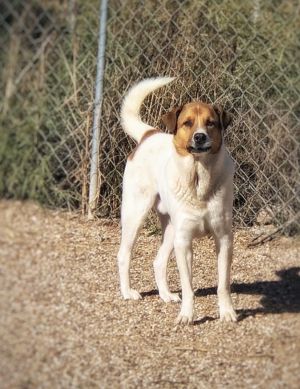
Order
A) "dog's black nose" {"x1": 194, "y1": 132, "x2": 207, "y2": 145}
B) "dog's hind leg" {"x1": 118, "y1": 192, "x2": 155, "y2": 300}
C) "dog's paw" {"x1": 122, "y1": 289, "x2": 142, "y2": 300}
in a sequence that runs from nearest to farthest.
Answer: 1. "dog's black nose" {"x1": 194, "y1": 132, "x2": 207, "y2": 145}
2. "dog's paw" {"x1": 122, "y1": 289, "x2": 142, "y2": 300}
3. "dog's hind leg" {"x1": 118, "y1": 192, "x2": 155, "y2": 300}

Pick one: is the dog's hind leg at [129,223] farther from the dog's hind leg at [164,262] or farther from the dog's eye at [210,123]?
the dog's eye at [210,123]

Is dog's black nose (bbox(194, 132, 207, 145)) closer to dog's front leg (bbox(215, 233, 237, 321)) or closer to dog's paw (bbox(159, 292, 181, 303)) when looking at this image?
dog's front leg (bbox(215, 233, 237, 321))

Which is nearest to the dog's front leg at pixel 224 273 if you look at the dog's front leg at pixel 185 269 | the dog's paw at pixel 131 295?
the dog's front leg at pixel 185 269

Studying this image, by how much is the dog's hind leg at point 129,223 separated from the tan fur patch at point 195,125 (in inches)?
18.2

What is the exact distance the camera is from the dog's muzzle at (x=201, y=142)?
9.61 feet

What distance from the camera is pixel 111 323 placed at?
278cm

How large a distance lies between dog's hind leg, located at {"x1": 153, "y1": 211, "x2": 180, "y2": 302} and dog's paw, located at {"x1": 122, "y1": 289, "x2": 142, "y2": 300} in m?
0.12

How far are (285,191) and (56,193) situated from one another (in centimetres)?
142

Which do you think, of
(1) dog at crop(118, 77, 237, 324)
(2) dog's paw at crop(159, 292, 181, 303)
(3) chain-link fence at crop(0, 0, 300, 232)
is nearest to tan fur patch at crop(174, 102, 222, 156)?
(1) dog at crop(118, 77, 237, 324)

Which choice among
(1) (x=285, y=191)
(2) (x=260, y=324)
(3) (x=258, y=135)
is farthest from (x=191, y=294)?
(3) (x=258, y=135)

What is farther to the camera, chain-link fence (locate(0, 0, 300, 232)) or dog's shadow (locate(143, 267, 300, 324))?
chain-link fence (locate(0, 0, 300, 232))

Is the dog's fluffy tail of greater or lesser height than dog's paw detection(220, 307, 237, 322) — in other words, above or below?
above

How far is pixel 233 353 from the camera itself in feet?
8.45

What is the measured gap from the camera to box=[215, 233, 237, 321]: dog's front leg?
3045mm
